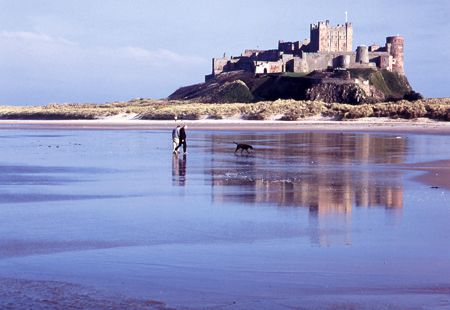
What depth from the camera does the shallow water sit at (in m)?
5.66

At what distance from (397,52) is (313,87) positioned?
20.7m

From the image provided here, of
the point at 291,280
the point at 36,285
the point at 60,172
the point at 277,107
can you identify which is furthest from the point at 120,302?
the point at 277,107

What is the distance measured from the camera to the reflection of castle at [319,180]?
34.4 ft

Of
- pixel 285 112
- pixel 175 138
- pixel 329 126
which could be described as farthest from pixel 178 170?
pixel 285 112

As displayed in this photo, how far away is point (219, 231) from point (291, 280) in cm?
226

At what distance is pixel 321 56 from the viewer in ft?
273

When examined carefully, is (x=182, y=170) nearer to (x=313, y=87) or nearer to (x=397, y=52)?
(x=313, y=87)

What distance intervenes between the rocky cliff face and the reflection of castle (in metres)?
50.0

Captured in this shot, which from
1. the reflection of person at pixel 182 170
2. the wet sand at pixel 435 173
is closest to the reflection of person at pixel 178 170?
the reflection of person at pixel 182 170

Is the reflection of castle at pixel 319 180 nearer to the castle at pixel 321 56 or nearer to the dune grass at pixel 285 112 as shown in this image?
the dune grass at pixel 285 112

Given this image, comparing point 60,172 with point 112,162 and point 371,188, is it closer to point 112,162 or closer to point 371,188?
point 112,162

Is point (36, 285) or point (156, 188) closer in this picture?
point (36, 285)

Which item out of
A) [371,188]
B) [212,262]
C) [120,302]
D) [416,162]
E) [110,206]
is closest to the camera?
[120,302]

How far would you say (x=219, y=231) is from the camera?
318 inches
